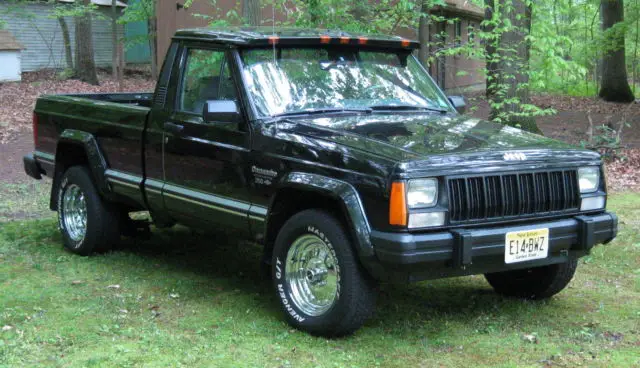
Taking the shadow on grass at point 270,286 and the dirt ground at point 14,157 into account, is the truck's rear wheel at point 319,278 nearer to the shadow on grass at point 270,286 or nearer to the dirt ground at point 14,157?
the shadow on grass at point 270,286

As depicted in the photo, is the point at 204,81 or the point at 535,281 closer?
the point at 535,281

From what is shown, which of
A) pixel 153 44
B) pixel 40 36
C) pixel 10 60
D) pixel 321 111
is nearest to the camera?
pixel 321 111

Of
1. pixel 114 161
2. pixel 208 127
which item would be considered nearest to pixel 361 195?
pixel 208 127

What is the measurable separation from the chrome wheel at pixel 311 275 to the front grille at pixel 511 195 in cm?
85

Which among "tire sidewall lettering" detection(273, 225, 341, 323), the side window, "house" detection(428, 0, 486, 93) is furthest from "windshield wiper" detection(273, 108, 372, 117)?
"house" detection(428, 0, 486, 93)

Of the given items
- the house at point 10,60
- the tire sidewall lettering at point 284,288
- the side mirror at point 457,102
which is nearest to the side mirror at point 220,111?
the tire sidewall lettering at point 284,288

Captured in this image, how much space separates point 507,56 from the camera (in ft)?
37.2

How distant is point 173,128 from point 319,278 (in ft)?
6.10

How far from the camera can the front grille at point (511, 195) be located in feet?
15.7

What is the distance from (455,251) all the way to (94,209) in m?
3.81

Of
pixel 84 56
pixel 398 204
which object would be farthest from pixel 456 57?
pixel 398 204

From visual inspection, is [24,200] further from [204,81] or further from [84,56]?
[84,56]

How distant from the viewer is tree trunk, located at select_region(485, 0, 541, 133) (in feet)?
36.4

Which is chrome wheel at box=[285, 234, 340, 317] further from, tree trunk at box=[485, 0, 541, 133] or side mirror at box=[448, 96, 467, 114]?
tree trunk at box=[485, 0, 541, 133]
